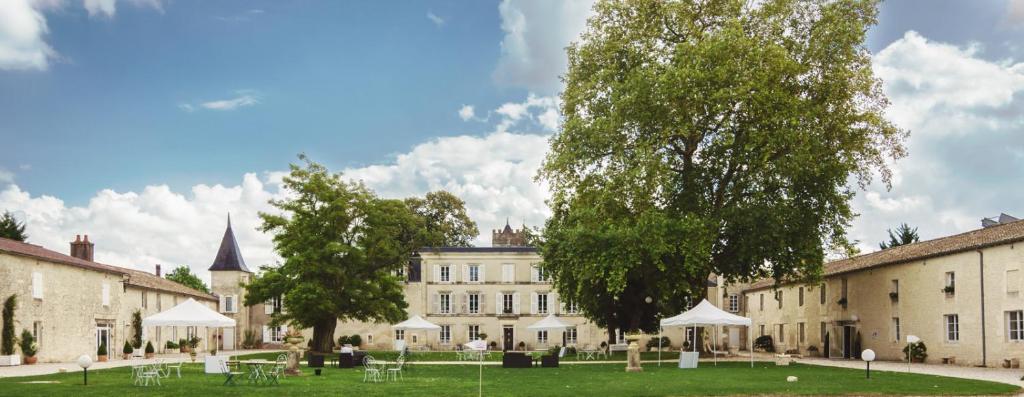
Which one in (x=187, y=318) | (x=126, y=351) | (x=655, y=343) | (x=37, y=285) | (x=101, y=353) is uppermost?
(x=37, y=285)

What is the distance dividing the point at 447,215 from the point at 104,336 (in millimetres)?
Result: 30526

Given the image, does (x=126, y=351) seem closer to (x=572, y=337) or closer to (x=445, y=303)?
(x=445, y=303)

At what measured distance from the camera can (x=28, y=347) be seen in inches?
1382

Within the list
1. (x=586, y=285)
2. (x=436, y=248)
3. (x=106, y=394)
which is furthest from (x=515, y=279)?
(x=106, y=394)

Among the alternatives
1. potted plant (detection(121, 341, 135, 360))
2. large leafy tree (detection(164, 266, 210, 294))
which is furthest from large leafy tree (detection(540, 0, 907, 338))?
large leafy tree (detection(164, 266, 210, 294))

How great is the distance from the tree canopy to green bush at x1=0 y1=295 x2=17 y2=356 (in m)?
12.1

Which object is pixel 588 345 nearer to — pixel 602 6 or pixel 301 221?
pixel 301 221

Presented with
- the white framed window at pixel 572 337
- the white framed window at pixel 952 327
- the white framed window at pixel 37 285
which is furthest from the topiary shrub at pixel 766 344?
the white framed window at pixel 37 285

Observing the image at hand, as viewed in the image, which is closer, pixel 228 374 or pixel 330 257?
pixel 228 374

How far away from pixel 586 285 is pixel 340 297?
12963 millimetres

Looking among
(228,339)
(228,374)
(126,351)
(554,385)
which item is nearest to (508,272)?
(228,339)

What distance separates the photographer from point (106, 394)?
19031 millimetres

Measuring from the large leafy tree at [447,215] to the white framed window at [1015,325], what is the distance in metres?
42.1

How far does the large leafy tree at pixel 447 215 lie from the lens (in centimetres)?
6856
